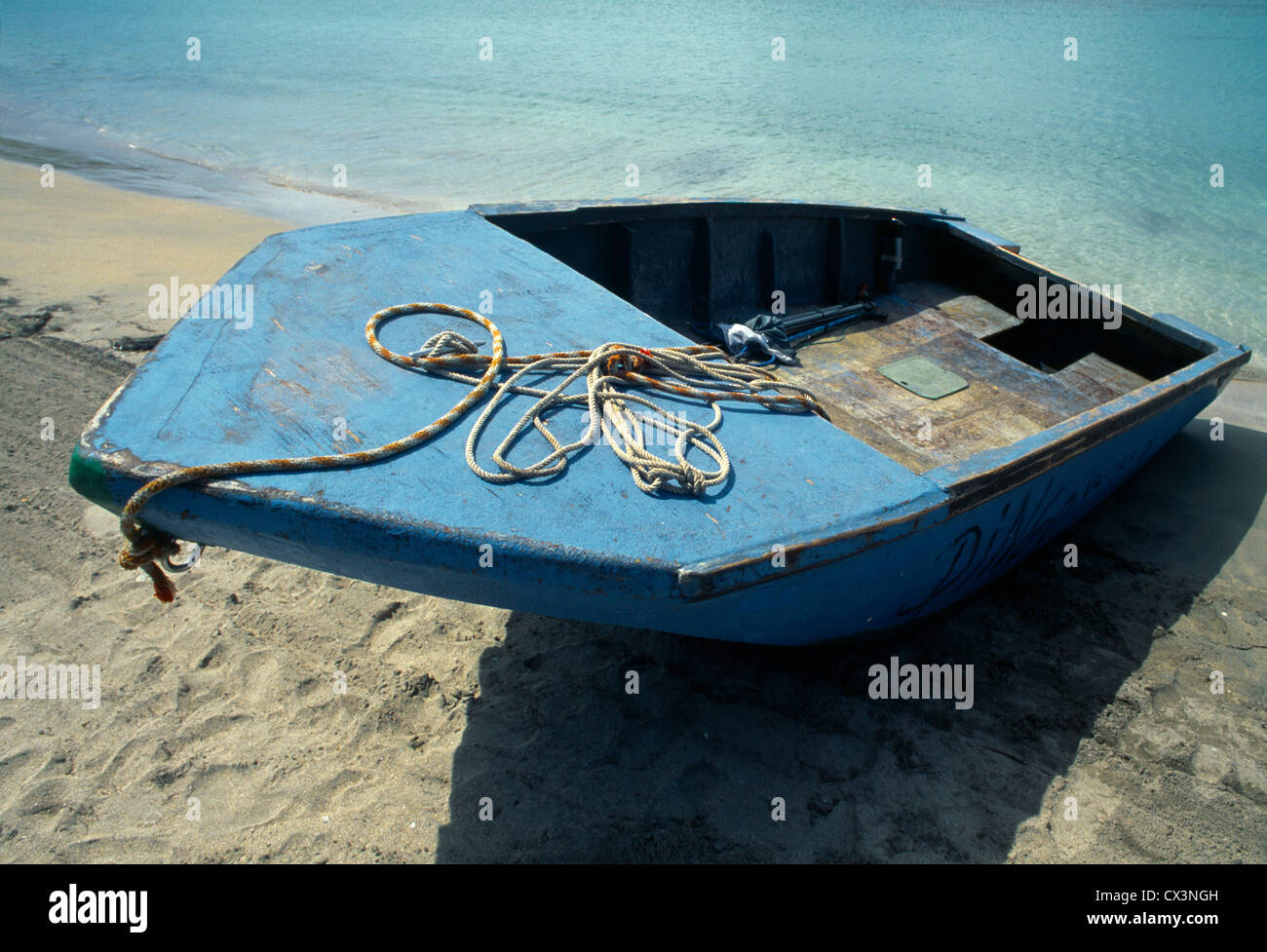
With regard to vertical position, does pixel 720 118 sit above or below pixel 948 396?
above

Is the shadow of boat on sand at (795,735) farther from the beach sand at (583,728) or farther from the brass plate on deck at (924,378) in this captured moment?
the brass plate on deck at (924,378)

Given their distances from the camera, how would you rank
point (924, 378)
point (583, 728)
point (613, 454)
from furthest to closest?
point (924, 378) → point (583, 728) → point (613, 454)

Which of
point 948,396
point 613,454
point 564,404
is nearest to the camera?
point 613,454

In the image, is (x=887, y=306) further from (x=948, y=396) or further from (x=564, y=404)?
(x=564, y=404)

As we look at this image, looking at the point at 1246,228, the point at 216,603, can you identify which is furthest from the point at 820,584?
the point at 1246,228

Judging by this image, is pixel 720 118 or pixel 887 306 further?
pixel 720 118

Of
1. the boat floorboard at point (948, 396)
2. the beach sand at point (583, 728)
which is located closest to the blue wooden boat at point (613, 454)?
the boat floorboard at point (948, 396)

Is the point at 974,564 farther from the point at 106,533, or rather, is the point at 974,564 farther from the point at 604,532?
the point at 106,533

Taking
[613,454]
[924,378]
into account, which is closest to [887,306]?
[924,378]
